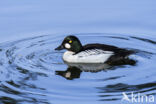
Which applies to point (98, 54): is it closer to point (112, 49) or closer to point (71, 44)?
point (112, 49)

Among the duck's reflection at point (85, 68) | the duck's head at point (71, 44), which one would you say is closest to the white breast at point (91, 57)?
the duck's reflection at point (85, 68)

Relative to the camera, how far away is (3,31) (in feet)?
49.1

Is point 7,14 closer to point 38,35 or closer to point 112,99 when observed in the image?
point 38,35

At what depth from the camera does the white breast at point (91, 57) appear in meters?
12.9

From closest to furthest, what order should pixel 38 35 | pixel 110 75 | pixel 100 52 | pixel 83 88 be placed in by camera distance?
pixel 83 88
pixel 110 75
pixel 100 52
pixel 38 35

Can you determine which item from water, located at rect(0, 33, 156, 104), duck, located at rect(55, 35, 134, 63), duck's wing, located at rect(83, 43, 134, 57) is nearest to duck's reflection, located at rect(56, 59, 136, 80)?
water, located at rect(0, 33, 156, 104)

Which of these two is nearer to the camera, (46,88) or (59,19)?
(46,88)

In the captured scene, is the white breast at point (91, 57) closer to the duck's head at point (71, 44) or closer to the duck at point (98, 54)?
the duck at point (98, 54)

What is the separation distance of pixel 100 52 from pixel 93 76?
4.90 feet

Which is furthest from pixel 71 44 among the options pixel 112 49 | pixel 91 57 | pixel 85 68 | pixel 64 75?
pixel 64 75

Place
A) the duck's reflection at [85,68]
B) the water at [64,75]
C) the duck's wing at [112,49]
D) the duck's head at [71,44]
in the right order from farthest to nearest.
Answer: the duck's head at [71,44], the duck's wing at [112,49], the duck's reflection at [85,68], the water at [64,75]

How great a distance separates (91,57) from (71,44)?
30.8 inches

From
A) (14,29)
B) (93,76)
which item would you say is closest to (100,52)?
(93,76)

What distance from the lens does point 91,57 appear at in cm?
1296
